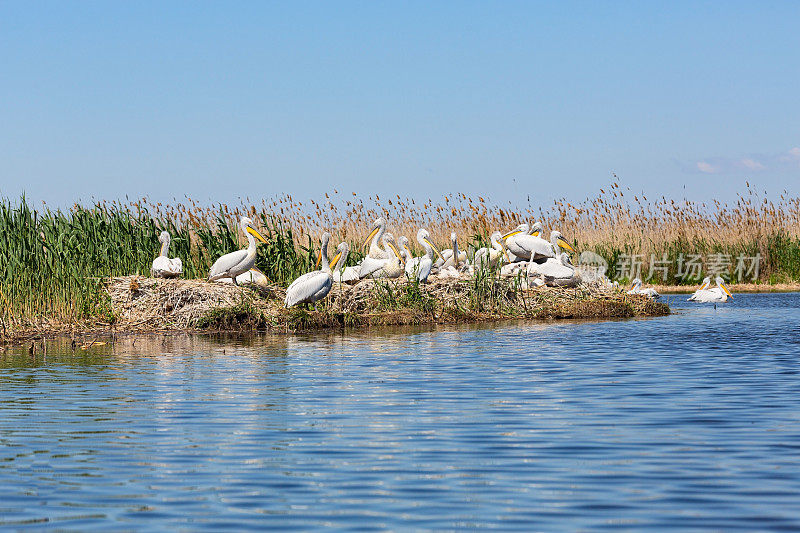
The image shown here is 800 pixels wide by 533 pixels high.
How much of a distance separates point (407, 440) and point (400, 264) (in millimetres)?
12131

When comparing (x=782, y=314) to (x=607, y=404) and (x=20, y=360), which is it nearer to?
(x=607, y=404)

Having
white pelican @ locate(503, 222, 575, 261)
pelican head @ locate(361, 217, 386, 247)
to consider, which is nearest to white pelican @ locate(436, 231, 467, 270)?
white pelican @ locate(503, 222, 575, 261)

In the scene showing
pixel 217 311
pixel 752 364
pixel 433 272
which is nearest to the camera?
pixel 752 364

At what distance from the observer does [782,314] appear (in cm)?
1888

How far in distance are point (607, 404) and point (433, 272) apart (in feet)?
37.8

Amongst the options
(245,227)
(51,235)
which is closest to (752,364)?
(245,227)

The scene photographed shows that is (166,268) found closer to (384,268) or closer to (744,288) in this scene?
(384,268)

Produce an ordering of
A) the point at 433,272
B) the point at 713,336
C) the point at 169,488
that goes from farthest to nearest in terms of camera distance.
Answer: the point at 433,272 < the point at 713,336 < the point at 169,488

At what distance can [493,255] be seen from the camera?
64.4 ft

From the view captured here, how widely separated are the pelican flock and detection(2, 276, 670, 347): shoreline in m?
0.25

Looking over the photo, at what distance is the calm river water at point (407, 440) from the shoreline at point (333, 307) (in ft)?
12.5

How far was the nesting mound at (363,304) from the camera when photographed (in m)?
16.8

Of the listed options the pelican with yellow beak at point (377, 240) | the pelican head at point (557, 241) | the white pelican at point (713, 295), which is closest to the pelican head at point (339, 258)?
the pelican with yellow beak at point (377, 240)

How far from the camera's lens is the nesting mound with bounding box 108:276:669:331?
16750 mm
